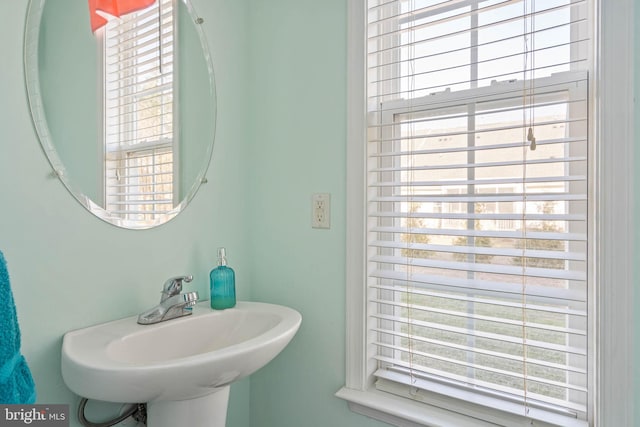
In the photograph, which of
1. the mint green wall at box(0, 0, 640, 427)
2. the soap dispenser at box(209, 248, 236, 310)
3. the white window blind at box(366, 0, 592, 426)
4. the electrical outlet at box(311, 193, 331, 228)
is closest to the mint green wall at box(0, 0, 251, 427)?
the mint green wall at box(0, 0, 640, 427)

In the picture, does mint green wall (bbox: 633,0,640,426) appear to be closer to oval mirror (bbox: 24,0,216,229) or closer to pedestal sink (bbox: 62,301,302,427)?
pedestal sink (bbox: 62,301,302,427)

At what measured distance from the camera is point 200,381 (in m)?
0.79

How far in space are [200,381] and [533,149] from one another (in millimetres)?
974

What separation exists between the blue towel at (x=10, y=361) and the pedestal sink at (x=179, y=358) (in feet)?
0.26

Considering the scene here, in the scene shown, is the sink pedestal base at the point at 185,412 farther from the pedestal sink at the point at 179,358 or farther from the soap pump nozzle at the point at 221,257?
the soap pump nozzle at the point at 221,257

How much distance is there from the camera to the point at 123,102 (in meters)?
1.07

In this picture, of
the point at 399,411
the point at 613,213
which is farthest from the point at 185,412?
the point at 613,213

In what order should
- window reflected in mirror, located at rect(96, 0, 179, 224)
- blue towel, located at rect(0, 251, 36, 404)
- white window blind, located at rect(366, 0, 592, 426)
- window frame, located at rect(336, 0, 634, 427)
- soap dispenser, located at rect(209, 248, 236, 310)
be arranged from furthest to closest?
soap dispenser, located at rect(209, 248, 236, 310) < window reflected in mirror, located at rect(96, 0, 179, 224) < white window blind, located at rect(366, 0, 592, 426) < window frame, located at rect(336, 0, 634, 427) < blue towel, located at rect(0, 251, 36, 404)

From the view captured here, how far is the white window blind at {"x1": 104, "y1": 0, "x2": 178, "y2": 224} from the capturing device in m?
1.05

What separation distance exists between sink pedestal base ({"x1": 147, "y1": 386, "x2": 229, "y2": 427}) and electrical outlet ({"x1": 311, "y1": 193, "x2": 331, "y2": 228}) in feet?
1.88

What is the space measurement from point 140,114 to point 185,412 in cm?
85

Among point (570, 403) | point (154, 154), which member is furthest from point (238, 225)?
point (570, 403)

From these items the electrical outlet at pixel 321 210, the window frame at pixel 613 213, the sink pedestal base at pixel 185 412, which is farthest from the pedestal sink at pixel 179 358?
the window frame at pixel 613 213

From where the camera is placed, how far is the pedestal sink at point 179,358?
2.44 feet
